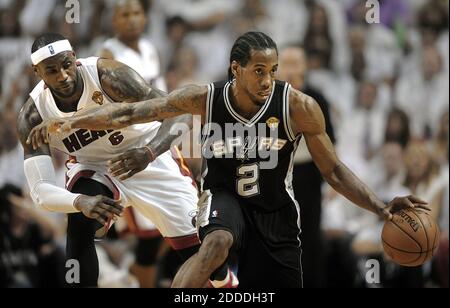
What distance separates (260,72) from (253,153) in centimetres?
53

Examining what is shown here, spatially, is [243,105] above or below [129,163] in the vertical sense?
above

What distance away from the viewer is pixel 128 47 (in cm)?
888

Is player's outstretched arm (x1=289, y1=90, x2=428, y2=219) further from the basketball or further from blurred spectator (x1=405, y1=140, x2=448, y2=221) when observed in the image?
blurred spectator (x1=405, y1=140, x2=448, y2=221)

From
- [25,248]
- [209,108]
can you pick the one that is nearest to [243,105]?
[209,108]

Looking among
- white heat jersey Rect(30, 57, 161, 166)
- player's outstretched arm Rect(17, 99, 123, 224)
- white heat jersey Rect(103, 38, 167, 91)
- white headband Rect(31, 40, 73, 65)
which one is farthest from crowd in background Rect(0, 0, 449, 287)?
white headband Rect(31, 40, 73, 65)

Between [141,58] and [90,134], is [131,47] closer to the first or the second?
[141,58]

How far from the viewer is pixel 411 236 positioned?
5.73 meters

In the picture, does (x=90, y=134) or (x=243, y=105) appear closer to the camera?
(x=243, y=105)

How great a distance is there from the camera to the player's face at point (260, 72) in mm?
5566

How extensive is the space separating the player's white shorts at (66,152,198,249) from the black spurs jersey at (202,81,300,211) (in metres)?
1.04

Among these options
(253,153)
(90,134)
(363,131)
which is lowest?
(363,131)

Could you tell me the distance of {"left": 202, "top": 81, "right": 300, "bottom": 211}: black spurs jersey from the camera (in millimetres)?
5762

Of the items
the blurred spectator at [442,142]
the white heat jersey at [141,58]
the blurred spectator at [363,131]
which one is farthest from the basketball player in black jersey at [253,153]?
the blurred spectator at [363,131]
